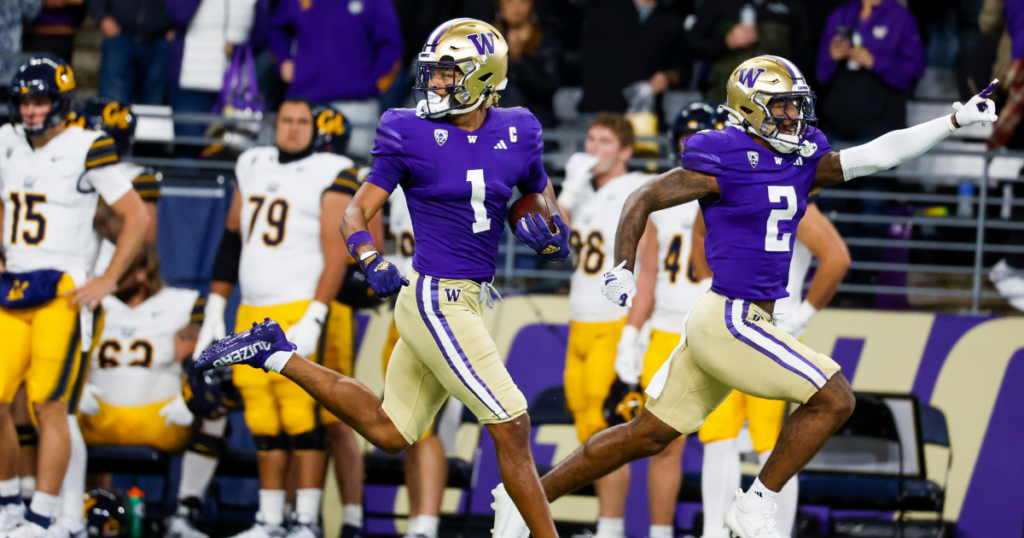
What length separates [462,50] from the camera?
15.9 ft

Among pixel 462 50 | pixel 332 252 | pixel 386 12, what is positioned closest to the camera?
pixel 462 50

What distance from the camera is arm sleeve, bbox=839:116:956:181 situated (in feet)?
16.1

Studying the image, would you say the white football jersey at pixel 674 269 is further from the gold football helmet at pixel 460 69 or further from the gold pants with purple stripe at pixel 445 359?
the gold football helmet at pixel 460 69

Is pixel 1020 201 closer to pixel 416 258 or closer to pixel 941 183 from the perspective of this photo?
pixel 941 183

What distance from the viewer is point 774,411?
20.2 ft

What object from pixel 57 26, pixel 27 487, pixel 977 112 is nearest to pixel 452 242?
pixel 977 112

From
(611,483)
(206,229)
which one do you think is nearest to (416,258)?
(611,483)

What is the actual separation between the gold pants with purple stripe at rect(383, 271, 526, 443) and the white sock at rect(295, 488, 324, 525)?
184 centimetres

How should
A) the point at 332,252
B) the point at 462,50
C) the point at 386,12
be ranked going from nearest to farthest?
the point at 462,50 → the point at 332,252 → the point at 386,12

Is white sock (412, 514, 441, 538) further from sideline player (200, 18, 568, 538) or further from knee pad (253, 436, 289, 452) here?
sideline player (200, 18, 568, 538)

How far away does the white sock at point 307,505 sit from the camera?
6.63 meters

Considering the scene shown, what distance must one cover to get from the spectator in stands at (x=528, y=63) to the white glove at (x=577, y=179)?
1.43 meters

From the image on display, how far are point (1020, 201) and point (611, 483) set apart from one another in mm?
3066

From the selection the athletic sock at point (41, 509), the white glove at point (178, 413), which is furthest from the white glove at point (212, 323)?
the athletic sock at point (41, 509)
